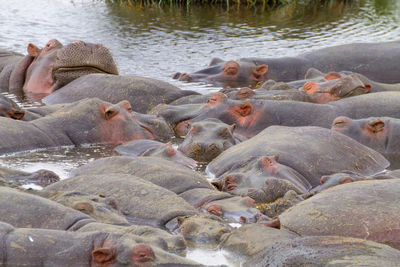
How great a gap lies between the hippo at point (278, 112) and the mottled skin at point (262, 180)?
1.67 m

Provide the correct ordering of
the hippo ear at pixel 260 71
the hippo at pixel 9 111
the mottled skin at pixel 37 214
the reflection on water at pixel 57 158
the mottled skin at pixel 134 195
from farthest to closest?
the hippo ear at pixel 260 71, the hippo at pixel 9 111, the reflection on water at pixel 57 158, the mottled skin at pixel 134 195, the mottled skin at pixel 37 214

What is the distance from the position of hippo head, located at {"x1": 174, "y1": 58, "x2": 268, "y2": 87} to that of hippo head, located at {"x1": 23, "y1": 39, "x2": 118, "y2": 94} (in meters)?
1.86

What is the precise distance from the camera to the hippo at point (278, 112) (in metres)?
7.26

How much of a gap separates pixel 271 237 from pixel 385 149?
10.2 feet

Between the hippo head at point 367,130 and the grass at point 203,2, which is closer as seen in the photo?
the hippo head at point 367,130

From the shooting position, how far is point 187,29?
15812 mm

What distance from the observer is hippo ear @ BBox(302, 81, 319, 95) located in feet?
26.5

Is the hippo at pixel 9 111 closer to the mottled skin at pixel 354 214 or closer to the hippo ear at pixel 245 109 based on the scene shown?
the hippo ear at pixel 245 109

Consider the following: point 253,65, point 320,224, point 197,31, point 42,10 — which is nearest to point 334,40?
point 197,31

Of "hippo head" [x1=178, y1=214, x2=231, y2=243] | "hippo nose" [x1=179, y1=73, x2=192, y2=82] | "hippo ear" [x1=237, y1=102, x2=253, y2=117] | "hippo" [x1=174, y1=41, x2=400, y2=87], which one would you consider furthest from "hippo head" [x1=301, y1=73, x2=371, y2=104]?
"hippo head" [x1=178, y1=214, x2=231, y2=243]

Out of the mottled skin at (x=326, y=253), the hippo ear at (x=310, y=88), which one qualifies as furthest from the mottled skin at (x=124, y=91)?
the mottled skin at (x=326, y=253)

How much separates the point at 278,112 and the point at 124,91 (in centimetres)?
180

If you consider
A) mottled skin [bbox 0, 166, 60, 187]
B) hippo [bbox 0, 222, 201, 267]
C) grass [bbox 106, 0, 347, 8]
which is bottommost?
grass [bbox 106, 0, 347, 8]

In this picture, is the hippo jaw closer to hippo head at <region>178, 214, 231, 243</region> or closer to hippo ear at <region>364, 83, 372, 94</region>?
hippo ear at <region>364, 83, 372, 94</region>
